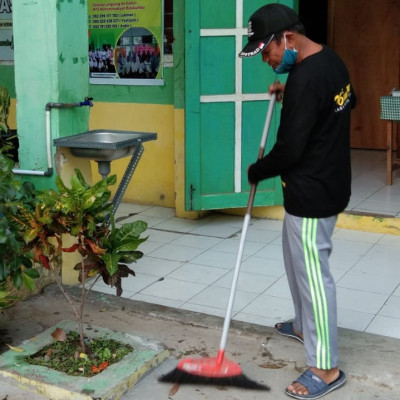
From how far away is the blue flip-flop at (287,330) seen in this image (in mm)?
4281

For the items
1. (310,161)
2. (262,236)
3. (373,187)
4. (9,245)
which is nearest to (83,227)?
(9,245)

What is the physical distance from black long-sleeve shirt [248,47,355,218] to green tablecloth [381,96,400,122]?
13.0 ft

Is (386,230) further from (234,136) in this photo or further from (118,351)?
(118,351)

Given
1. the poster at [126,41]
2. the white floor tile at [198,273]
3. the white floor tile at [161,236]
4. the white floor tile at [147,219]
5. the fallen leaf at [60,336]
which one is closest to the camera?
the fallen leaf at [60,336]

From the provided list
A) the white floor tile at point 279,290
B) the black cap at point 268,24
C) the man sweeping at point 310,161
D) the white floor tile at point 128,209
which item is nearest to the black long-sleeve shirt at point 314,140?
the man sweeping at point 310,161

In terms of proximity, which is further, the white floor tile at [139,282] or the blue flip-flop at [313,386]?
the white floor tile at [139,282]

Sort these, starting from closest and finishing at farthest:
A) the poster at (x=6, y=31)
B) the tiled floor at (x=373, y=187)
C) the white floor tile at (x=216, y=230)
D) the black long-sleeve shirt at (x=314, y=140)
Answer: the black long-sleeve shirt at (x=314, y=140)
the white floor tile at (x=216, y=230)
the tiled floor at (x=373, y=187)
the poster at (x=6, y=31)

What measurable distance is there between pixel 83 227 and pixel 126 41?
3918 millimetres

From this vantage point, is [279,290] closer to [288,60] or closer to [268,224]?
[268,224]

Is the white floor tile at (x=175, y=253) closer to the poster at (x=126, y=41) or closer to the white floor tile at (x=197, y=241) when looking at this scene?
the white floor tile at (x=197, y=241)

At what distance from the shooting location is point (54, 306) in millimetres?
4887

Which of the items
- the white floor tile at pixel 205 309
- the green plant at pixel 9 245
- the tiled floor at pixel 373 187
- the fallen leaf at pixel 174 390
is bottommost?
the fallen leaf at pixel 174 390

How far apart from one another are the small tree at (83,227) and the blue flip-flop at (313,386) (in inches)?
43.4

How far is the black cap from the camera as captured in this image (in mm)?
3531
